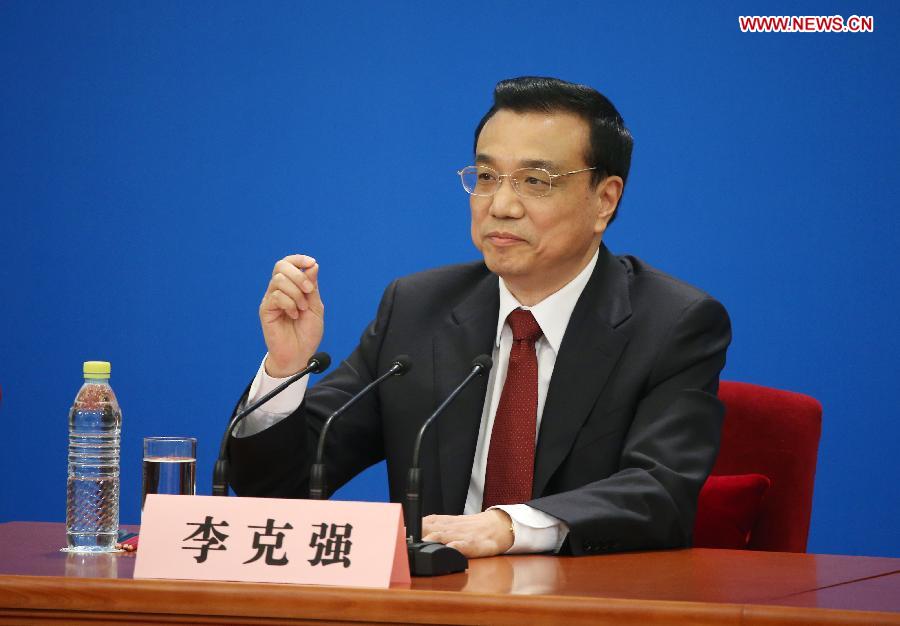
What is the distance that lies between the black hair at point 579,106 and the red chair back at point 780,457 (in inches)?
22.2

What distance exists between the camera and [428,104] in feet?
11.6

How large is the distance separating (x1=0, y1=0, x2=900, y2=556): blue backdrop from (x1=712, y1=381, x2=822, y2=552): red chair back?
0.90m

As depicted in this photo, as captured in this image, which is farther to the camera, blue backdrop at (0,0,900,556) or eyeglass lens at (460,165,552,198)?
blue backdrop at (0,0,900,556)

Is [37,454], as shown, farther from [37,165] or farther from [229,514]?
[229,514]

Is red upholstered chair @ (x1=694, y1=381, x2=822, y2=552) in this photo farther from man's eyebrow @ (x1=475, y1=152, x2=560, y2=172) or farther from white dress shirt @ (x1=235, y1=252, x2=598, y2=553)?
man's eyebrow @ (x1=475, y1=152, x2=560, y2=172)

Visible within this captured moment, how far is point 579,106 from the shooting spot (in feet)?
7.66

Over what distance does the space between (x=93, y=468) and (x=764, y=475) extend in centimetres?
130

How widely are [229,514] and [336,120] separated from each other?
221cm

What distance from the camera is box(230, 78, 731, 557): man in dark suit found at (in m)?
2.10

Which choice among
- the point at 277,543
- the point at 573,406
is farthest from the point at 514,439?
the point at 277,543

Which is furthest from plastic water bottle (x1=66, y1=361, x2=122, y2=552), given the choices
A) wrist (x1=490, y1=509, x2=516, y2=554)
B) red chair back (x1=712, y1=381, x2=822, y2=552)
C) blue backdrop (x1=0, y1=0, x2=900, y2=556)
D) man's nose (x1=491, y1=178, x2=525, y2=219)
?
blue backdrop (x1=0, y1=0, x2=900, y2=556)

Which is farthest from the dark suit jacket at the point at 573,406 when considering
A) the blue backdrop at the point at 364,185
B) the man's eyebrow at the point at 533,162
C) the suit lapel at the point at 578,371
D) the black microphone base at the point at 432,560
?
the blue backdrop at the point at 364,185

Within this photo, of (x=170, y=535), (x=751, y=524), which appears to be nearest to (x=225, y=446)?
(x=170, y=535)

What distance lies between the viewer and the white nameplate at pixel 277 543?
4.72 ft
